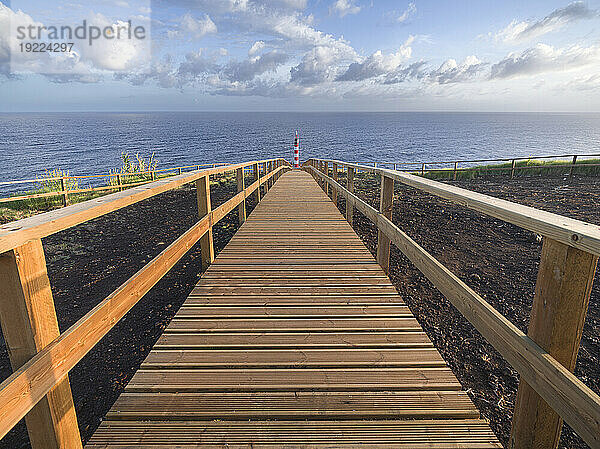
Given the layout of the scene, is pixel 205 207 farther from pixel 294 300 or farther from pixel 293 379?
pixel 293 379

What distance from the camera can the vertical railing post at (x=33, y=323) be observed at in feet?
3.65

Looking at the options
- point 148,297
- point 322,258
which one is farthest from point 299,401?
point 148,297

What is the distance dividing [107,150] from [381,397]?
79.2m

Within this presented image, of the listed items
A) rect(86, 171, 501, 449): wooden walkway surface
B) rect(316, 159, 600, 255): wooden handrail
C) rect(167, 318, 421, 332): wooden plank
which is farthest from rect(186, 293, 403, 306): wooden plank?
rect(316, 159, 600, 255): wooden handrail

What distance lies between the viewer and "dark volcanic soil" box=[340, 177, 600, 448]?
284cm

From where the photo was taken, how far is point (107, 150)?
224ft

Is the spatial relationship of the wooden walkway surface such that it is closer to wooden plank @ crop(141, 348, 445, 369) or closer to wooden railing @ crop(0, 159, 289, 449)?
wooden plank @ crop(141, 348, 445, 369)

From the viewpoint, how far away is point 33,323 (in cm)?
116

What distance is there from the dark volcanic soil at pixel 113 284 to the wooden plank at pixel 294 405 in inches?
53.1

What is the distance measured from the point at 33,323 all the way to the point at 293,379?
1307 millimetres

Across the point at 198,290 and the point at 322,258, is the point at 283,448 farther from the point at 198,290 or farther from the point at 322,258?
the point at 322,258

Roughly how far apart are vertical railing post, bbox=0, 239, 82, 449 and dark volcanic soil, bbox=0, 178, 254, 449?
5.23 ft

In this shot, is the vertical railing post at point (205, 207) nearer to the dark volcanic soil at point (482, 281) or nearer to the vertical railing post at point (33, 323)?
the vertical railing post at point (33, 323)

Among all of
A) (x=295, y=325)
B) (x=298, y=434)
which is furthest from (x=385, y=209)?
(x=298, y=434)
